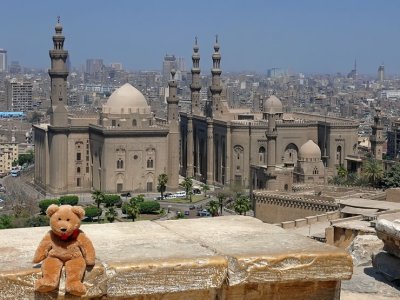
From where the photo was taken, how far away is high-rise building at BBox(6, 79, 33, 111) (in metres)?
125

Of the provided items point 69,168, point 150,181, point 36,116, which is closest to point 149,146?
point 150,181

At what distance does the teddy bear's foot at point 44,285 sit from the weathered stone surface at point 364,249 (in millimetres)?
3182

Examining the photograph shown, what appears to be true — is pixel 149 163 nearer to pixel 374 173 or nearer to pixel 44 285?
pixel 374 173

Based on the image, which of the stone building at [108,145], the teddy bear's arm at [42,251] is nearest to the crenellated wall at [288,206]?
A: the stone building at [108,145]

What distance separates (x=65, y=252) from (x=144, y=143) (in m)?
39.8

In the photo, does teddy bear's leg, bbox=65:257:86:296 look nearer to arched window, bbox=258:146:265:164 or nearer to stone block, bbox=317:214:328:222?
stone block, bbox=317:214:328:222

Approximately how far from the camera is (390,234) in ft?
16.3

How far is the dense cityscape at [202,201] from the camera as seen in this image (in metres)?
3.35

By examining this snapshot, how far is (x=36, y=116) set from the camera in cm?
9769

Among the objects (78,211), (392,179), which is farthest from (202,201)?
(78,211)

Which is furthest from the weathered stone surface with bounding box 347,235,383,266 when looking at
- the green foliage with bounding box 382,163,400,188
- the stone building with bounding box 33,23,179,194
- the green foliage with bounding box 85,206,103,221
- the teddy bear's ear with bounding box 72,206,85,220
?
the stone building with bounding box 33,23,179,194

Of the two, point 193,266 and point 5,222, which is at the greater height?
point 193,266

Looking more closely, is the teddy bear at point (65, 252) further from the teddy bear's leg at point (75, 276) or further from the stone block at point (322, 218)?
the stone block at point (322, 218)

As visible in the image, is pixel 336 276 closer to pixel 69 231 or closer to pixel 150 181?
pixel 69 231
